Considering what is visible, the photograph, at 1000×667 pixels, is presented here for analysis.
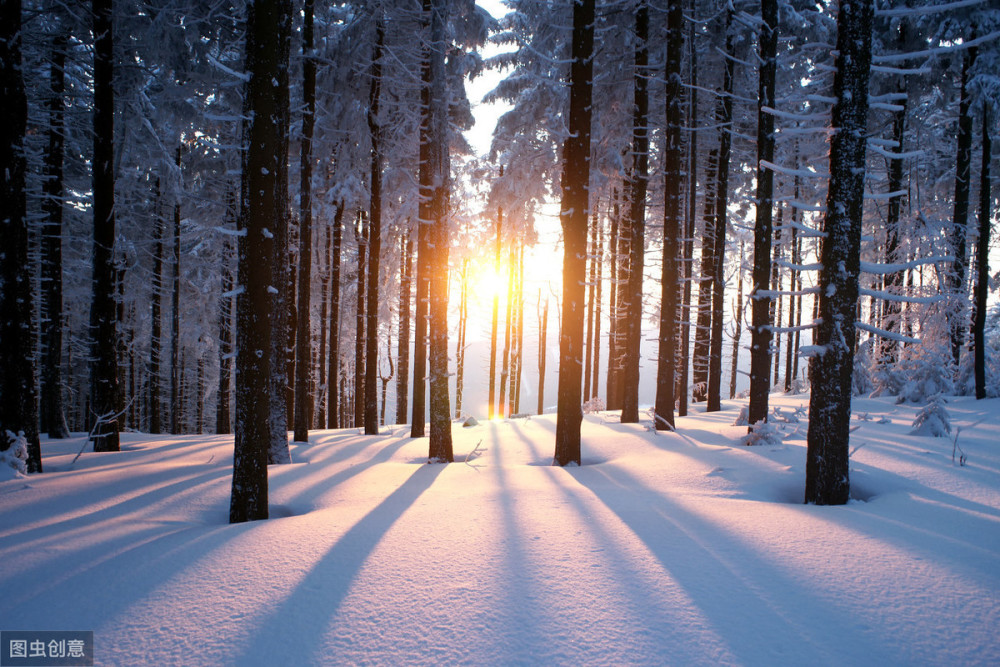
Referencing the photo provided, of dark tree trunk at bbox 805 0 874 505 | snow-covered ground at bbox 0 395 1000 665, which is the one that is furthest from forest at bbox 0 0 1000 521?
snow-covered ground at bbox 0 395 1000 665

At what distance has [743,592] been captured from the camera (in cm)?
283

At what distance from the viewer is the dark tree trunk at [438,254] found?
27.6ft

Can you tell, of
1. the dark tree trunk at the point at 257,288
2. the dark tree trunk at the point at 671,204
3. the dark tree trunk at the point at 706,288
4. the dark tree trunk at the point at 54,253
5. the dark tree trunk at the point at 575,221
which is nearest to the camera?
the dark tree trunk at the point at 257,288

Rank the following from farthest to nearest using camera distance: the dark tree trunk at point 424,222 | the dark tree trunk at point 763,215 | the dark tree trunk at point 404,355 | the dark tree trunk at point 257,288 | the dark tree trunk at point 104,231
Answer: the dark tree trunk at point 404,355 → the dark tree trunk at point 104,231 → the dark tree trunk at point 424,222 → the dark tree trunk at point 763,215 → the dark tree trunk at point 257,288

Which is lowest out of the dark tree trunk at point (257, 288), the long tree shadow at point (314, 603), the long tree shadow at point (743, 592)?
the long tree shadow at point (314, 603)

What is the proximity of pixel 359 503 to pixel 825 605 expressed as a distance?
4.56 metres

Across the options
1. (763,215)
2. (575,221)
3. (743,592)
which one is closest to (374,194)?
(575,221)

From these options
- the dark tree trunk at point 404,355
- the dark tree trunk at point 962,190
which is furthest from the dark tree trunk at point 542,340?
the dark tree trunk at point 962,190

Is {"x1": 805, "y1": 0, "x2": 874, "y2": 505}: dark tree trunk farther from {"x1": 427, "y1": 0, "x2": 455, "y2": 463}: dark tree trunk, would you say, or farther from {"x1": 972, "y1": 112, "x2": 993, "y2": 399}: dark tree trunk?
{"x1": 972, "y1": 112, "x2": 993, "y2": 399}: dark tree trunk

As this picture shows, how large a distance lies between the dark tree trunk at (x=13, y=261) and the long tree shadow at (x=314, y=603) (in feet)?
23.5

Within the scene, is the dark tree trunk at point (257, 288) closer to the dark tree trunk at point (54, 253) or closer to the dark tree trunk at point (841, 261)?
the dark tree trunk at point (841, 261)

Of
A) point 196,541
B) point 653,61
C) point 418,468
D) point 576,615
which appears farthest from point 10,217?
point 653,61

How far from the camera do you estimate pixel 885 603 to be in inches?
106

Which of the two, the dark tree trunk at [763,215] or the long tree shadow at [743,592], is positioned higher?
the dark tree trunk at [763,215]
